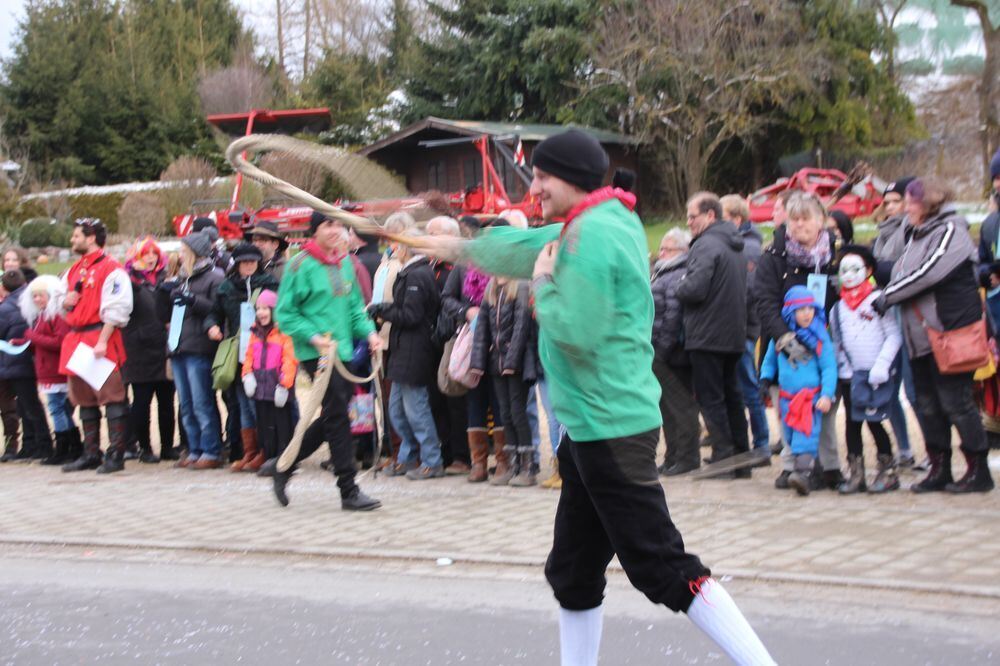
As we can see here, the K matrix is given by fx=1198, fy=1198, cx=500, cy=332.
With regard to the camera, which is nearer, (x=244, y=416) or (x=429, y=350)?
(x=429, y=350)

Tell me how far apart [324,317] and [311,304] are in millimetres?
121

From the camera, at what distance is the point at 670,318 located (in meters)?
8.66

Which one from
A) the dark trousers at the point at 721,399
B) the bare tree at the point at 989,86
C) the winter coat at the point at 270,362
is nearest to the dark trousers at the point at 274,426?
the winter coat at the point at 270,362

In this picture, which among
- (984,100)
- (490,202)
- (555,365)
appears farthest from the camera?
(984,100)

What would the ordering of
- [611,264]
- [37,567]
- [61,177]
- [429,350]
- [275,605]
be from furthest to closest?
[61,177] → [429,350] → [37,567] → [275,605] → [611,264]

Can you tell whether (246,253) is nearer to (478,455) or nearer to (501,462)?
(478,455)

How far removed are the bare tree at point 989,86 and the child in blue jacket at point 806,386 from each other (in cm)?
2205

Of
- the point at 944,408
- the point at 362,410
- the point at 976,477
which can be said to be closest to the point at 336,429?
the point at 362,410

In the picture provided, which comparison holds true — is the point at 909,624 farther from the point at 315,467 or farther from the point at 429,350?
the point at 315,467

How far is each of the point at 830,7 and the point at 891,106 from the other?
404 centimetres

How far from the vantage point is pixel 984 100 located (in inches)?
1129

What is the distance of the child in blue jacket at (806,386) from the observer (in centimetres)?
770

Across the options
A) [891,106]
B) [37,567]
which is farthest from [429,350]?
[891,106]

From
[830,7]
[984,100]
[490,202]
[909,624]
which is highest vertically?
[830,7]
